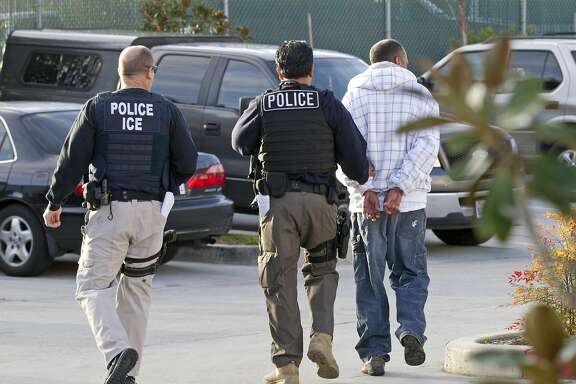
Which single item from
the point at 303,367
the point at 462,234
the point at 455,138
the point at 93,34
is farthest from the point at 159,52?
the point at 455,138

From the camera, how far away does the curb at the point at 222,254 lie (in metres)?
11.6

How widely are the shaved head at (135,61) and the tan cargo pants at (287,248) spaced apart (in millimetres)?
870

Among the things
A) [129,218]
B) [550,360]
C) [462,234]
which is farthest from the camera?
[462,234]

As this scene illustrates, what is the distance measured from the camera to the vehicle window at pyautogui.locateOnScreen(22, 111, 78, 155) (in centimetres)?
1077

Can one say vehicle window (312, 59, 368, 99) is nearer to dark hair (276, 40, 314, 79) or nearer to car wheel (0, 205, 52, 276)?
car wheel (0, 205, 52, 276)

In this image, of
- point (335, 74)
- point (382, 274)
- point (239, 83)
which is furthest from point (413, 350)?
point (335, 74)

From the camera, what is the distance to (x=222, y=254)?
38.6 feet

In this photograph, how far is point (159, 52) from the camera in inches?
529

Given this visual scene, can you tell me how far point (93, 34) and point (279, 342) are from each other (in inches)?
340

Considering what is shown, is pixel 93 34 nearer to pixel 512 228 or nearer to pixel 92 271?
pixel 92 271

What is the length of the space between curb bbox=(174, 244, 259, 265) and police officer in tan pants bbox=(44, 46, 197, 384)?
17.9 ft

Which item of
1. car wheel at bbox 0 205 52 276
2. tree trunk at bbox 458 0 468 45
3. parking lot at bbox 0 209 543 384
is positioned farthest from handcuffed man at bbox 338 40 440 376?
tree trunk at bbox 458 0 468 45

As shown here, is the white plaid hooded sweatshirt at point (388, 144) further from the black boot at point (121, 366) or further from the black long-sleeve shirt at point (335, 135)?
the black boot at point (121, 366)

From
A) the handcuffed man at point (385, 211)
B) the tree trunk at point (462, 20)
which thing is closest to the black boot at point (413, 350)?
the handcuffed man at point (385, 211)
